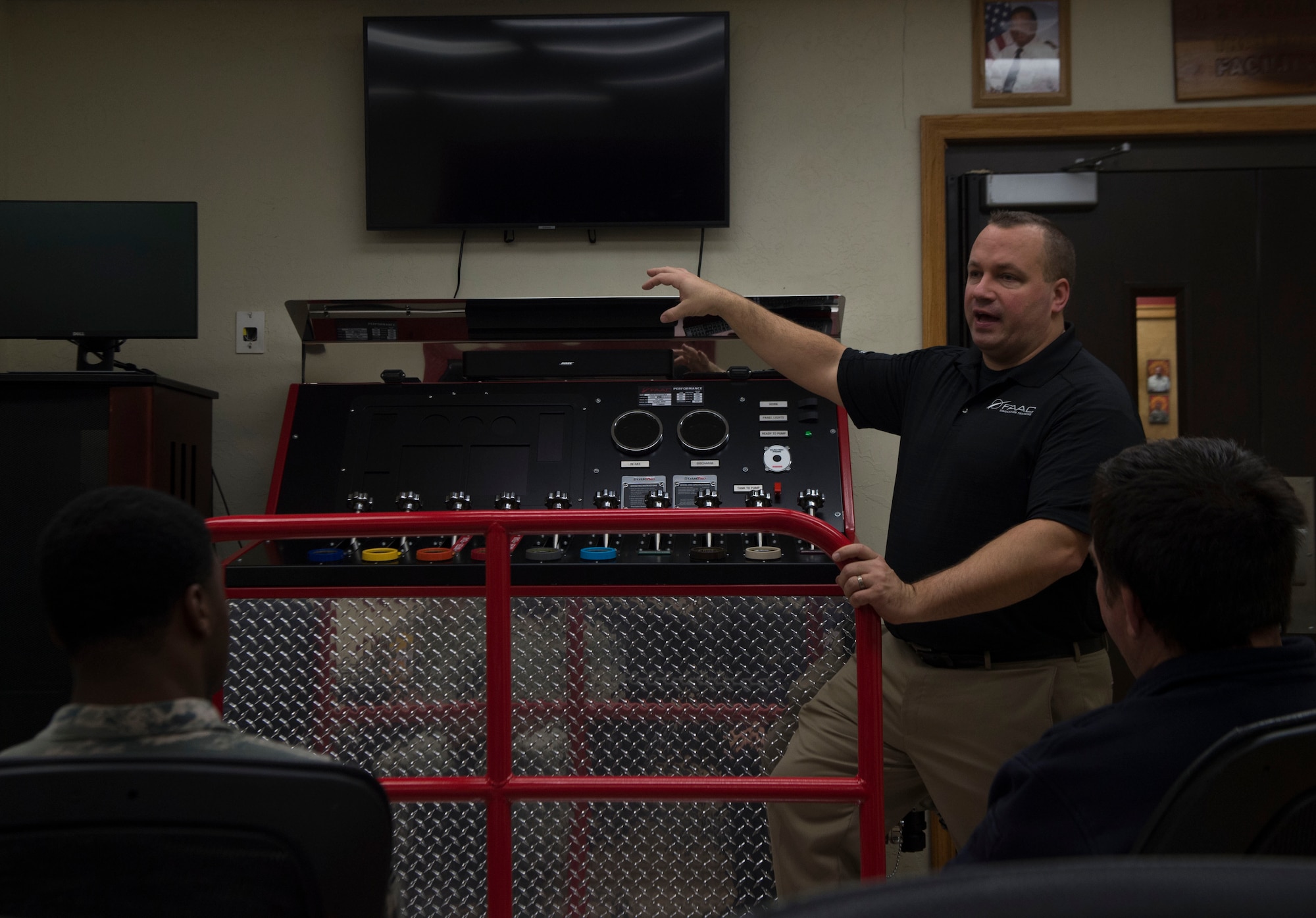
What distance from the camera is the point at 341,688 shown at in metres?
1.64

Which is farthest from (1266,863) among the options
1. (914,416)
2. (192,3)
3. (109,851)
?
(192,3)

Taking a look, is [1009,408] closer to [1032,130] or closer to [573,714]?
[573,714]

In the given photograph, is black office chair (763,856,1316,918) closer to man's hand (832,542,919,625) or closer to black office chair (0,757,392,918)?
black office chair (0,757,392,918)

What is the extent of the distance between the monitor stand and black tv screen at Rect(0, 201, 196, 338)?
30mm

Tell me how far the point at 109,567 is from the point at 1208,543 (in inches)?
39.2

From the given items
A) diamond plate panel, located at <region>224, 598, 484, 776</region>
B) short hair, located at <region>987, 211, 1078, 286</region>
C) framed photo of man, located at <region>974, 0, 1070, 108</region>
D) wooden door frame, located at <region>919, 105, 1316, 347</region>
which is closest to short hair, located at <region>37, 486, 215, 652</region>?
diamond plate panel, located at <region>224, 598, 484, 776</region>

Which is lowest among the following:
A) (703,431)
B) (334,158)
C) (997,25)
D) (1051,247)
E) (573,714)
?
(573,714)

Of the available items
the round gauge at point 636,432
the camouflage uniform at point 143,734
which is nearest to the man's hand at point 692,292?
the round gauge at point 636,432

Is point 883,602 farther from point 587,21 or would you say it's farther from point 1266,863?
point 587,21

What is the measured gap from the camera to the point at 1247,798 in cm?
73

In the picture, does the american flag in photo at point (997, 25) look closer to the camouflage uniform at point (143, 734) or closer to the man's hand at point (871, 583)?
the man's hand at point (871, 583)

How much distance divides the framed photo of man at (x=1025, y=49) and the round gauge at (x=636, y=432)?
155 cm

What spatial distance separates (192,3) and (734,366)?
87.4 inches

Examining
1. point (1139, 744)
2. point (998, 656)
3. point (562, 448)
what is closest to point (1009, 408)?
point (998, 656)
